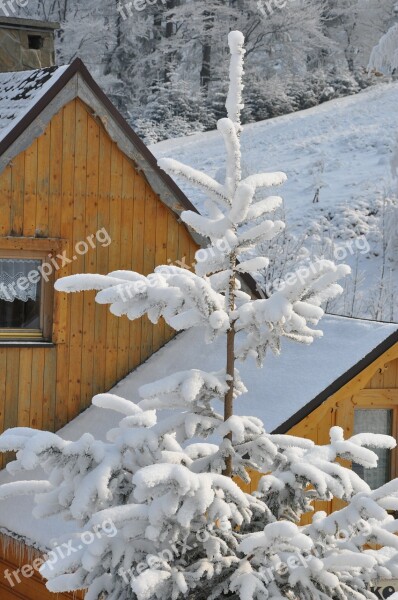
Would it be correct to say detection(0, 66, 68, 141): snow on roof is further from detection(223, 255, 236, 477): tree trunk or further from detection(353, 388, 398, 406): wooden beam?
detection(223, 255, 236, 477): tree trunk

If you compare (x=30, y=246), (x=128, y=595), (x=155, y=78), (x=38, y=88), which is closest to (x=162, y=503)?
(x=128, y=595)

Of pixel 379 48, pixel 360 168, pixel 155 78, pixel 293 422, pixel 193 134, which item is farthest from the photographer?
pixel 155 78

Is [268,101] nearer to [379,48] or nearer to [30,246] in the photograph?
[379,48]

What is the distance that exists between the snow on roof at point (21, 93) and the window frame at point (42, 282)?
3.59ft

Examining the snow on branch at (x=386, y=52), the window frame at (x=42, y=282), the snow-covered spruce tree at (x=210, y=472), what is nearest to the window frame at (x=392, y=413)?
the window frame at (x=42, y=282)

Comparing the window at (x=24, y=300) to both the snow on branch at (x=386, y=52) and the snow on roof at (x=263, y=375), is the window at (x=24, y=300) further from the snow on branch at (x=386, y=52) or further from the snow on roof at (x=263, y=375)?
the snow on branch at (x=386, y=52)

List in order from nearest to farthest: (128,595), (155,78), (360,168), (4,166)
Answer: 1. (128,595)
2. (4,166)
3. (360,168)
4. (155,78)

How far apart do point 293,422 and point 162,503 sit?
4.03 m

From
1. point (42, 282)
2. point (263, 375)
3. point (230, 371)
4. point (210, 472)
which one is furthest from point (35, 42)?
point (210, 472)

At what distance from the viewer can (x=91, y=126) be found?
33.7 feet

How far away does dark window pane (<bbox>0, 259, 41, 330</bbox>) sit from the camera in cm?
1014

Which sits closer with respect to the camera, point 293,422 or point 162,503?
point 162,503

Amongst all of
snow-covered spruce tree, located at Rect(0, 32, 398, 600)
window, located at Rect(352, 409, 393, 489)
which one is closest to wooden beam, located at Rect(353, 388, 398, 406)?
window, located at Rect(352, 409, 393, 489)

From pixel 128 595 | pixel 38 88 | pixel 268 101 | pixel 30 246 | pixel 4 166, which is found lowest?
pixel 128 595
